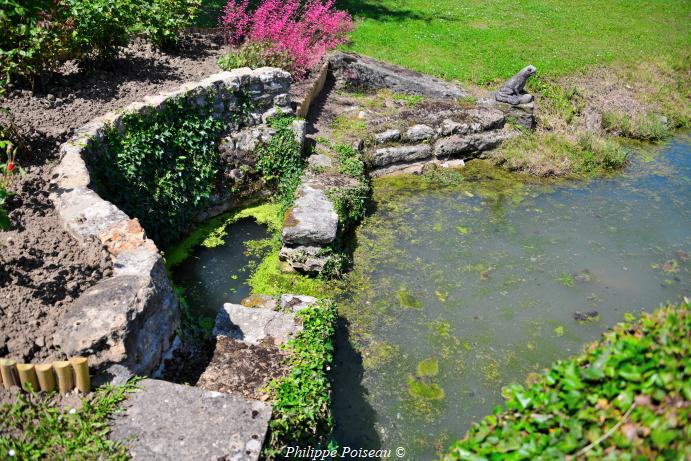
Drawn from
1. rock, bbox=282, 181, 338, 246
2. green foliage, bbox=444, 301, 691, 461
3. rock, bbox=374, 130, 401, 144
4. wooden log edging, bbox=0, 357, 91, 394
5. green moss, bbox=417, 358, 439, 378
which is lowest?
green moss, bbox=417, 358, 439, 378

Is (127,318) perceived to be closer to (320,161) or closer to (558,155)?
(320,161)

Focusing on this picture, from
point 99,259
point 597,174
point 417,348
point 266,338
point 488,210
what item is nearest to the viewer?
point 99,259

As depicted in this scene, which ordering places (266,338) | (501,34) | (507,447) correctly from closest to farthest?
(507,447) → (266,338) → (501,34)

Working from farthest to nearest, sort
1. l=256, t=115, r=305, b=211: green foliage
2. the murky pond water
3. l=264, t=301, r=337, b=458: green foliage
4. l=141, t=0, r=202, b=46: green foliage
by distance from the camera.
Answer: l=141, t=0, r=202, b=46: green foliage, l=256, t=115, r=305, b=211: green foliage, the murky pond water, l=264, t=301, r=337, b=458: green foliage

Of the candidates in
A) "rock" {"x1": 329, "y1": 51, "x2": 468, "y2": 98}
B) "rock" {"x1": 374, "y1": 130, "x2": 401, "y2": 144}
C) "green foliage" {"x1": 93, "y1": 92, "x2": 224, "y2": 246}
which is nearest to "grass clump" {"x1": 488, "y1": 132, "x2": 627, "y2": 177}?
"rock" {"x1": 329, "y1": 51, "x2": 468, "y2": 98}

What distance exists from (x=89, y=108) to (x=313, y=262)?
373cm

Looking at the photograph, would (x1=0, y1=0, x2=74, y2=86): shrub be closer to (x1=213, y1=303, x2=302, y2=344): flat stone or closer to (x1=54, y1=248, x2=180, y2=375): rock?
(x1=54, y1=248, x2=180, y2=375): rock

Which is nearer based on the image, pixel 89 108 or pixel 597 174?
pixel 89 108

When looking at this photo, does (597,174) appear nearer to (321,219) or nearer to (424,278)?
(424,278)

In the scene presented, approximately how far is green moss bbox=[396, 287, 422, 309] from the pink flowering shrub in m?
5.41

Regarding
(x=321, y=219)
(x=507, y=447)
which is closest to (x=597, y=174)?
(x=321, y=219)

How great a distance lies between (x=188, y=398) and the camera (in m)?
3.96

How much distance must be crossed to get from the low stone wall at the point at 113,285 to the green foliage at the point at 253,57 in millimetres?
2198

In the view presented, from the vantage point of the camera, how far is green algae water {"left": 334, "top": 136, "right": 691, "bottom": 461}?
5.64 m
